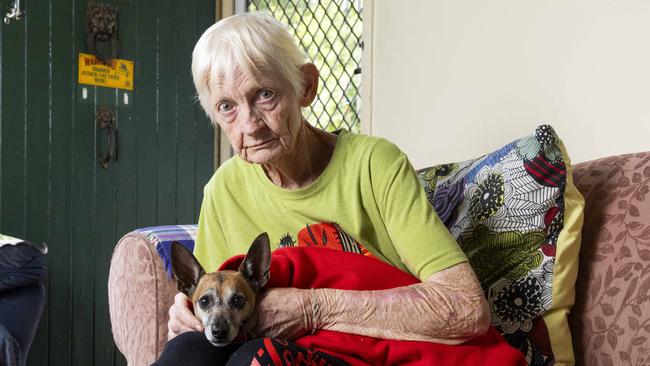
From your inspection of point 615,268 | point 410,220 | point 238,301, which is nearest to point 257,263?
point 238,301

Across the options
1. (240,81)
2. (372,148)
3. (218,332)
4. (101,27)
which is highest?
Result: (101,27)

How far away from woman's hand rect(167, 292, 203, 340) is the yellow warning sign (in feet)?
7.34

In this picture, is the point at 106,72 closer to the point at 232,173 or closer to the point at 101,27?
the point at 101,27

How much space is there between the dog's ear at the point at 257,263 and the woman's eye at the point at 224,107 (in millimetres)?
315

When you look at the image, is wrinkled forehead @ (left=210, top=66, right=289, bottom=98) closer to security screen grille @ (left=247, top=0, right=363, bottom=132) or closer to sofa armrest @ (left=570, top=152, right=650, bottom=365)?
sofa armrest @ (left=570, top=152, right=650, bottom=365)

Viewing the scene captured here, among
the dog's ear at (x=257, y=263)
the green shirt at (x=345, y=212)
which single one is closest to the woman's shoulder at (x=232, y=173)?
the green shirt at (x=345, y=212)

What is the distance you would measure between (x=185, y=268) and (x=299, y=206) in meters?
0.31

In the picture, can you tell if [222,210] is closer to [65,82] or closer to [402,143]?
[402,143]

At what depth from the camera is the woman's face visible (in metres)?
1.40

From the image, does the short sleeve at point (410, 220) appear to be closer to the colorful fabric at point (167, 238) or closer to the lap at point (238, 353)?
the lap at point (238, 353)

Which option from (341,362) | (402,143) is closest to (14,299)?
(402,143)

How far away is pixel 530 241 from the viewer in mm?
1474

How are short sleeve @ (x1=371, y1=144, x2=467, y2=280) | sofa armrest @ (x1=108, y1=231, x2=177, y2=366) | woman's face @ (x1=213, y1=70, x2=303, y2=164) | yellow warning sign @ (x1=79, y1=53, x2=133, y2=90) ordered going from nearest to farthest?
short sleeve @ (x1=371, y1=144, x2=467, y2=280)
woman's face @ (x1=213, y1=70, x2=303, y2=164)
sofa armrest @ (x1=108, y1=231, x2=177, y2=366)
yellow warning sign @ (x1=79, y1=53, x2=133, y2=90)

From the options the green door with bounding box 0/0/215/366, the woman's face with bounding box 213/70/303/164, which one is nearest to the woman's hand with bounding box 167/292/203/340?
the woman's face with bounding box 213/70/303/164
